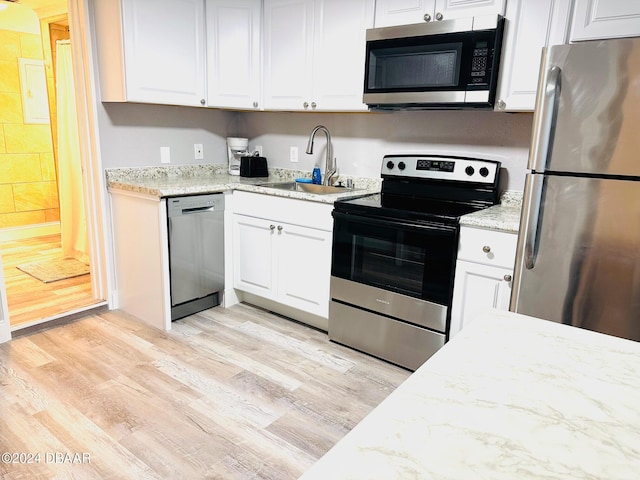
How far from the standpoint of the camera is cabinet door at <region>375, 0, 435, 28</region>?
2389 mm

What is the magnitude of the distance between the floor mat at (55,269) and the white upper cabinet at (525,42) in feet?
11.3

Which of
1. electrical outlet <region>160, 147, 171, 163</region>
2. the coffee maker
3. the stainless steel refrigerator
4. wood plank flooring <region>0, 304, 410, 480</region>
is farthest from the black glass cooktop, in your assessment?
electrical outlet <region>160, 147, 171, 163</region>

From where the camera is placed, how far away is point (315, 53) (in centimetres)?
288

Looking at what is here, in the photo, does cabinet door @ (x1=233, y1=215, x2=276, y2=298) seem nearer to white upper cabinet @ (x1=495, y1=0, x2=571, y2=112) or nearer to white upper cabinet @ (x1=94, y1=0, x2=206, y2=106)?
white upper cabinet @ (x1=94, y1=0, x2=206, y2=106)

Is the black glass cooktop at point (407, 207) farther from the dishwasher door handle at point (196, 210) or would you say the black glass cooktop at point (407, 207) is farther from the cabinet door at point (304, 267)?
the dishwasher door handle at point (196, 210)

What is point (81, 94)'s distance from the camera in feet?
9.65

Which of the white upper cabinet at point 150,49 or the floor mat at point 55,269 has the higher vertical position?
the white upper cabinet at point 150,49

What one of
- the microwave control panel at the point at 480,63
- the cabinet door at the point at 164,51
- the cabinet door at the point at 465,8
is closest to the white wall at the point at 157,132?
the cabinet door at the point at 164,51

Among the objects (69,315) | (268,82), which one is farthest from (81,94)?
(69,315)

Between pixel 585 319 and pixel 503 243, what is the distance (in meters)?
0.45

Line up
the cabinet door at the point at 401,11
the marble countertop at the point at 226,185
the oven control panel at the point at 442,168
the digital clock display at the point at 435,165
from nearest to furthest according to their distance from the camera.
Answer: the marble countertop at the point at 226,185 → the cabinet door at the point at 401,11 → the oven control panel at the point at 442,168 → the digital clock display at the point at 435,165

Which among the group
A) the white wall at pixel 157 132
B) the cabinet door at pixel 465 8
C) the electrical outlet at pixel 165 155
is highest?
the cabinet door at pixel 465 8

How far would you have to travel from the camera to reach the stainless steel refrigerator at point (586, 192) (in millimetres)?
1655

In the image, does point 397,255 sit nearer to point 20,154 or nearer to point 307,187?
point 307,187
